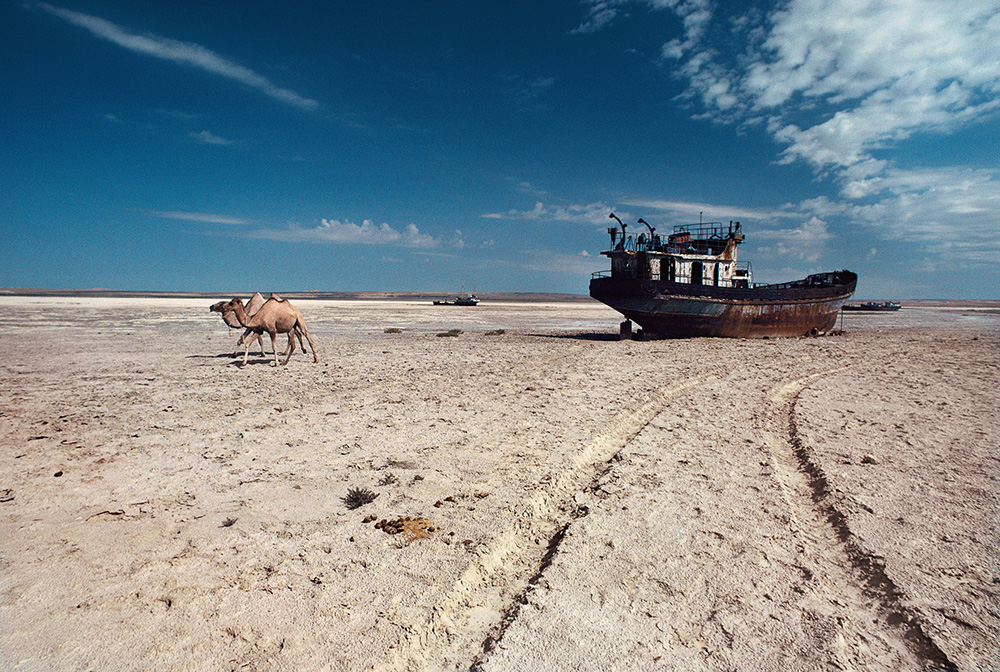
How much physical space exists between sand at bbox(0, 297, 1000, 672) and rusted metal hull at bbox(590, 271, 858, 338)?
13.5m

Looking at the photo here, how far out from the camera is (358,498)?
5.23 meters

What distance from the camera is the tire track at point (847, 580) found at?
3.15 metres

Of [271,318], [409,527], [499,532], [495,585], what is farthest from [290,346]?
[495,585]

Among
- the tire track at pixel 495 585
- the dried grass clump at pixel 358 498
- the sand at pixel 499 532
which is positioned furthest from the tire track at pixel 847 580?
the dried grass clump at pixel 358 498

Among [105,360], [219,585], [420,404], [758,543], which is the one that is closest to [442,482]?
[219,585]

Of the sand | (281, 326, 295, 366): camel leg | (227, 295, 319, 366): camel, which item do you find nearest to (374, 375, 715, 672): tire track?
the sand

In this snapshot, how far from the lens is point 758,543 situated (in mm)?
4430

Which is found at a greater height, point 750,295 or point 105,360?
point 750,295

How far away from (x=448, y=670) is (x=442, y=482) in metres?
2.83

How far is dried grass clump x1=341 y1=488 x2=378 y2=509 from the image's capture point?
520 centimetres

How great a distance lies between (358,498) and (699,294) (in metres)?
21.7

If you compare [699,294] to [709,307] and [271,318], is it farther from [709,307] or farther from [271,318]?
[271,318]

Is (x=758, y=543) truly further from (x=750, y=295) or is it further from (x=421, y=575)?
(x=750, y=295)

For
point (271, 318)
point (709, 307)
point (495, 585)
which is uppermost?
point (709, 307)
